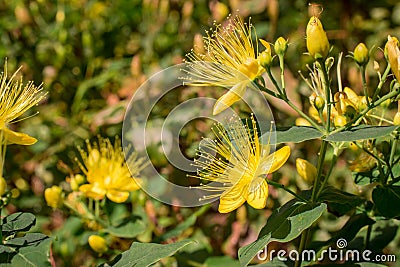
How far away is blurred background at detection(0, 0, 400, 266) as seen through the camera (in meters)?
1.86

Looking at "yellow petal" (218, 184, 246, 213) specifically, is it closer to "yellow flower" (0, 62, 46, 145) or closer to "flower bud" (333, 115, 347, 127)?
"flower bud" (333, 115, 347, 127)

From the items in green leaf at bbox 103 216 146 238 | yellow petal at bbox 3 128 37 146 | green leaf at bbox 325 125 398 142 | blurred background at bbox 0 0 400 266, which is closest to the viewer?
green leaf at bbox 325 125 398 142

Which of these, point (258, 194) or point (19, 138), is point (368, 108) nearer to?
point (258, 194)

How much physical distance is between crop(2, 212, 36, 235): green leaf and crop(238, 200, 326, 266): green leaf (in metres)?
0.38

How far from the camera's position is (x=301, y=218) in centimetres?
107

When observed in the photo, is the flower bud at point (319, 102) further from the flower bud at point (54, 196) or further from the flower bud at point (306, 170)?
the flower bud at point (54, 196)

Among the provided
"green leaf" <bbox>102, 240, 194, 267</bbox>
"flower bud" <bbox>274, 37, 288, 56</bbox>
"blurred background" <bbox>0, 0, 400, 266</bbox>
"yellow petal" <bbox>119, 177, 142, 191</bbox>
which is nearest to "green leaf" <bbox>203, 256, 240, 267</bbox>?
"blurred background" <bbox>0, 0, 400, 266</bbox>

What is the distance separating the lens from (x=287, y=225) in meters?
1.08

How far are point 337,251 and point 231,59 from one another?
48 centimetres

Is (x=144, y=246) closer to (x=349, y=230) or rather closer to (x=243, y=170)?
(x=243, y=170)

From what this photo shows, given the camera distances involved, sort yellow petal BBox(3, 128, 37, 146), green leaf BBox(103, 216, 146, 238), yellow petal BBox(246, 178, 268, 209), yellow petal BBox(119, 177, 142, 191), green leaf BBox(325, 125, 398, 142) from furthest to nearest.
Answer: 1. yellow petal BBox(119, 177, 142, 191)
2. green leaf BBox(103, 216, 146, 238)
3. yellow petal BBox(3, 128, 37, 146)
4. yellow petal BBox(246, 178, 268, 209)
5. green leaf BBox(325, 125, 398, 142)

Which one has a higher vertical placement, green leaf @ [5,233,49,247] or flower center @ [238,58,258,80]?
flower center @ [238,58,258,80]

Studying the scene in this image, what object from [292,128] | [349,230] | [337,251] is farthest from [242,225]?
[292,128]

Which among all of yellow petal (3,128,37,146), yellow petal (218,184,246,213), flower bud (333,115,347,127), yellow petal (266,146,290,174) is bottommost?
yellow petal (218,184,246,213)
